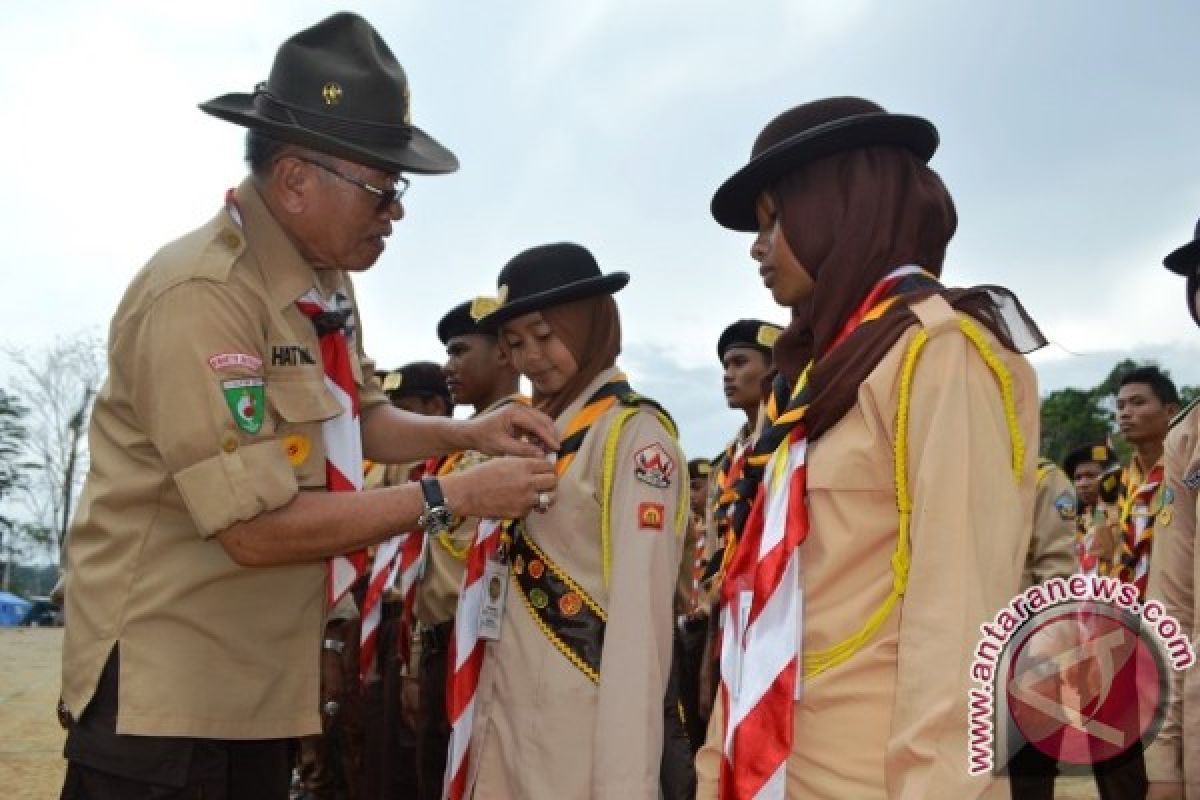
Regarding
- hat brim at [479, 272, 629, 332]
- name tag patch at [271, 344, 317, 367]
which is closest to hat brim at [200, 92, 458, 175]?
name tag patch at [271, 344, 317, 367]

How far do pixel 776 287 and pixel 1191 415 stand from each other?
7.71 ft

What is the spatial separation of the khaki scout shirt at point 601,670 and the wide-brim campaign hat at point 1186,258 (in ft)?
6.10

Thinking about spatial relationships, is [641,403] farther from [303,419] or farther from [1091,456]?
[1091,456]

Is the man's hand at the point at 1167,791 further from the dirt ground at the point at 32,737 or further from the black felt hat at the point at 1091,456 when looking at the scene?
the black felt hat at the point at 1091,456

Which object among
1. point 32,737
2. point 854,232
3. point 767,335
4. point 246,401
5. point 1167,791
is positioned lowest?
point 32,737

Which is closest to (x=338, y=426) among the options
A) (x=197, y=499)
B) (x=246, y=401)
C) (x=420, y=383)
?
(x=246, y=401)

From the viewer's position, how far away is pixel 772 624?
195 cm

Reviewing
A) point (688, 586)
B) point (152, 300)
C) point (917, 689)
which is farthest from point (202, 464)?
point (688, 586)

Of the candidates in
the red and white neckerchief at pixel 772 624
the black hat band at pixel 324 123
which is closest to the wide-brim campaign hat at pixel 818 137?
the red and white neckerchief at pixel 772 624

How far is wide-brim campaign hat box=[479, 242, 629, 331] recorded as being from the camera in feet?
11.8

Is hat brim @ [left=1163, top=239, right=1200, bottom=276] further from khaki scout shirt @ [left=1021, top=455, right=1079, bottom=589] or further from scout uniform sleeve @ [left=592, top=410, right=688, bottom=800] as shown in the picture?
khaki scout shirt @ [left=1021, top=455, right=1079, bottom=589]

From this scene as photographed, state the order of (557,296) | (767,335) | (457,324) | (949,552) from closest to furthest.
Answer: (949,552) → (557,296) → (457,324) → (767,335)

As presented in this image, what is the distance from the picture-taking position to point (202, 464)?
2.25 m

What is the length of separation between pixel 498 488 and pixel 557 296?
103 centimetres
